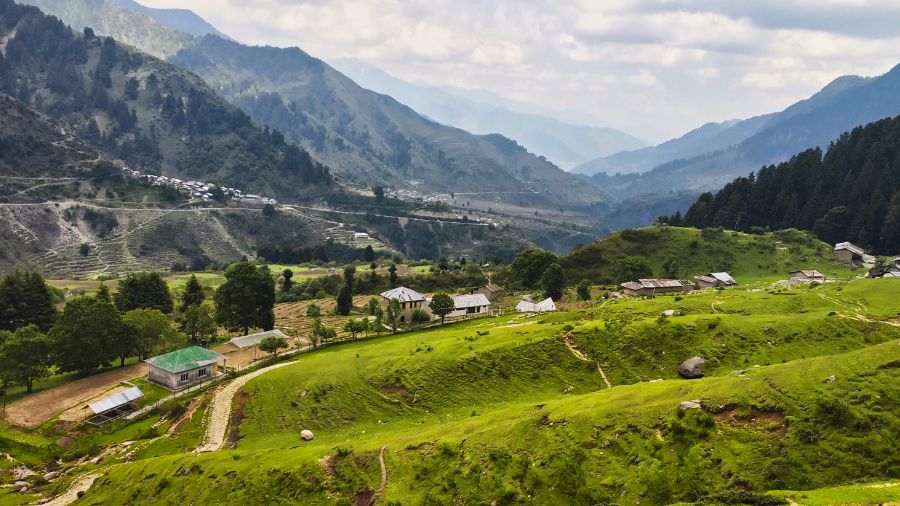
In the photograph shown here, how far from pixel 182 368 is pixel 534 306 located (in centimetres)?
5727

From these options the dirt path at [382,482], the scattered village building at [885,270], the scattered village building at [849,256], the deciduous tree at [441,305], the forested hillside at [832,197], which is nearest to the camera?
the dirt path at [382,482]

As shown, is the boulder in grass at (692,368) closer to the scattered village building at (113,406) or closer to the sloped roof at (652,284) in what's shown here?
the sloped roof at (652,284)

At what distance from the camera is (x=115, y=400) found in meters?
61.2

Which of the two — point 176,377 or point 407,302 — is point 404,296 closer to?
point 407,302

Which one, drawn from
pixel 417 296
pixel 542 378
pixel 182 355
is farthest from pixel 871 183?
pixel 182 355

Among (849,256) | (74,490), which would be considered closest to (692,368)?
(74,490)

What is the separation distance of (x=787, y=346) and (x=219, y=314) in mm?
82400

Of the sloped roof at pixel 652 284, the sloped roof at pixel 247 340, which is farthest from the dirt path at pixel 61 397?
the sloped roof at pixel 652 284

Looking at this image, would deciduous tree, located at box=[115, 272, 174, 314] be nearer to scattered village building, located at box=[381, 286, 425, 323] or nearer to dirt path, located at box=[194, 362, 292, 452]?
scattered village building, located at box=[381, 286, 425, 323]

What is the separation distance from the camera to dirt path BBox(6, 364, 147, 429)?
197 feet

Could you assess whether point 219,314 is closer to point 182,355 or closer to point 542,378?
point 182,355

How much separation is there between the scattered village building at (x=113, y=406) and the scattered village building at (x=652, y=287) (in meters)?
78.2

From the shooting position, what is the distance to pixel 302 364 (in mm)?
65750

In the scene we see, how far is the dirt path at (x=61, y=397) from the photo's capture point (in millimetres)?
60156
